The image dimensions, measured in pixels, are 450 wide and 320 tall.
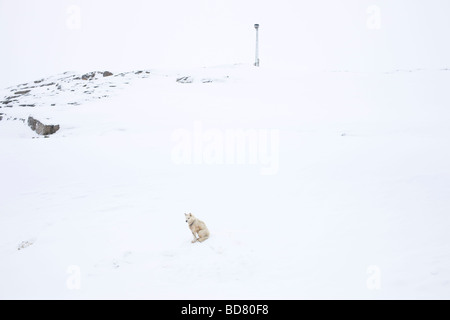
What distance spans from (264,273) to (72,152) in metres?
10.6

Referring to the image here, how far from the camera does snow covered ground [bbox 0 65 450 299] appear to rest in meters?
5.72

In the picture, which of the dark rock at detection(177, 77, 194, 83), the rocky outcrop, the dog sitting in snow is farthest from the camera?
the dark rock at detection(177, 77, 194, 83)

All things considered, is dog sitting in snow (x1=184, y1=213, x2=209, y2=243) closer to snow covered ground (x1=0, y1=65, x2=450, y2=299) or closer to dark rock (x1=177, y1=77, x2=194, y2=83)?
snow covered ground (x1=0, y1=65, x2=450, y2=299)

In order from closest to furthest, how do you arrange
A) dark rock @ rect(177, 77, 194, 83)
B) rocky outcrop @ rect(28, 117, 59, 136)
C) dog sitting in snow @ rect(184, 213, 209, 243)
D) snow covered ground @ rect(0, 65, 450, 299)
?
snow covered ground @ rect(0, 65, 450, 299)
dog sitting in snow @ rect(184, 213, 209, 243)
rocky outcrop @ rect(28, 117, 59, 136)
dark rock @ rect(177, 77, 194, 83)

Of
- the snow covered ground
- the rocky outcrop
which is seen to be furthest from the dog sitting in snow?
the rocky outcrop

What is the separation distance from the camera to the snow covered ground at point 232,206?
18.8ft

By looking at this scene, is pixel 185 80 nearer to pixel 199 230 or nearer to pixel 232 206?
pixel 232 206

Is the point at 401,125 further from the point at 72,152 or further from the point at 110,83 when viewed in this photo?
the point at 110,83

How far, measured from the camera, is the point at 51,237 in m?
7.35

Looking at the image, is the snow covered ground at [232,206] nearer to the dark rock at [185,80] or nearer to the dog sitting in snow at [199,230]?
the dog sitting in snow at [199,230]

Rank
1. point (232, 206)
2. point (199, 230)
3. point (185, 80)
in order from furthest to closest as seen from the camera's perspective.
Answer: point (185, 80)
point (232, 206)
point (199, 230)

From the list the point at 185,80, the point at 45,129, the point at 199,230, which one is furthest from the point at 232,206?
the point at 185,80

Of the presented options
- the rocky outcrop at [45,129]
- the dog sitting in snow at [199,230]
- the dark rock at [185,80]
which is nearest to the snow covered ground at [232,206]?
the dog sitting in snow at [199,230]

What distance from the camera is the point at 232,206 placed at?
8234 millimetres
